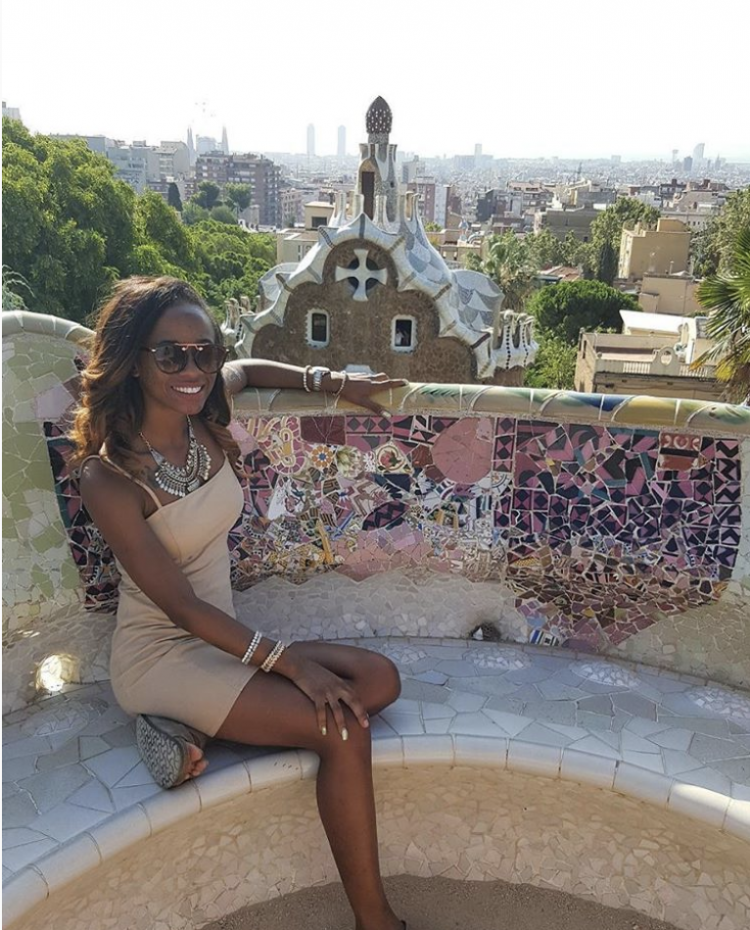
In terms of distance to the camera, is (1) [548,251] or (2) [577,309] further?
(1) [548,251]

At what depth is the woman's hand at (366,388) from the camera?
9.87 ft

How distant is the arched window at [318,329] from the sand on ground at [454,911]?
10920 millimetres

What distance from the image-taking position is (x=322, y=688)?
2.27 m

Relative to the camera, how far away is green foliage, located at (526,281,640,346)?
2781cm

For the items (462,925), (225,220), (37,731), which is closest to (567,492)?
(462,925)

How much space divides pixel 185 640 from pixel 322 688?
422 millimetres

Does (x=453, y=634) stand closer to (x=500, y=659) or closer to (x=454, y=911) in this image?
(x=500, y=659)

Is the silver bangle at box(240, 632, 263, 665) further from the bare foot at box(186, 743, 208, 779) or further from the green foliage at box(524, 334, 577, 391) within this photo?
the green foliage at box(524, 334, 577, 391)

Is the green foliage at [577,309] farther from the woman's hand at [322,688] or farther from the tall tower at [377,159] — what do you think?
the woman's hand at [322,688]

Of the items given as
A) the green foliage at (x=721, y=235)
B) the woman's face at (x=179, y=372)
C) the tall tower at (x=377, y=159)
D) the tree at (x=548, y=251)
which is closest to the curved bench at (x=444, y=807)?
the woman's face at (x=179, y=372)

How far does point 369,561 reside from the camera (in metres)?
3.20

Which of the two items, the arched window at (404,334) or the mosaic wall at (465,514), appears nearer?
the mosaic wall at (465,514)

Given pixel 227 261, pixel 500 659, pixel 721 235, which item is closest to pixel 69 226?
pixel 227 261

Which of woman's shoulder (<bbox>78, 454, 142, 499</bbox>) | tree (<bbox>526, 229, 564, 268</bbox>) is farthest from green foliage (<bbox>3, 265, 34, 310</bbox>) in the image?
tree (<bbox>526, 229, 564, 268</bbox>)
